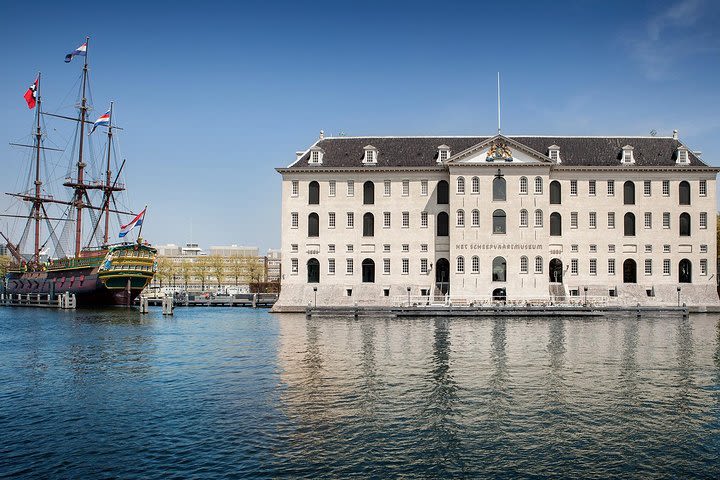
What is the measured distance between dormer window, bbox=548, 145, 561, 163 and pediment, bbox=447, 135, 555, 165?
2.57 meters

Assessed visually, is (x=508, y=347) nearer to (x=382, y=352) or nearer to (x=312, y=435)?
(x=382, y=352)

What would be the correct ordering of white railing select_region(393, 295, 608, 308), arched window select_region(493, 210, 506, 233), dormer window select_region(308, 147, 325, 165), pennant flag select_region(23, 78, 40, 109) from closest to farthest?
white railing select_region(393, 295, 608, 308), arched window select_region(493, 210, 506, 233), dormer window select_region(308, 147, 325, 165), pennant flag select_region(23, 78, 40, 109)

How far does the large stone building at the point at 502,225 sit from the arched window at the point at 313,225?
0.37 ft

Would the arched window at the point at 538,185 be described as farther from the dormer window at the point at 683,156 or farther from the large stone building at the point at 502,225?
the dormer window at the point at 683,156

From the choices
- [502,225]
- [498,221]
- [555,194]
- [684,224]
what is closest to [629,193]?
[684,224]

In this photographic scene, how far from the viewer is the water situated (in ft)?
54.1

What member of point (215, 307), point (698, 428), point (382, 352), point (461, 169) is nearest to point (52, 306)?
point (215, 307)

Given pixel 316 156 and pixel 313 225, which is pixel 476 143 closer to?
pixel 316 156

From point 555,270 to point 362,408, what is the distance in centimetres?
5350

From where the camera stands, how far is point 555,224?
70.6 meters

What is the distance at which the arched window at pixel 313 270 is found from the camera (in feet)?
234

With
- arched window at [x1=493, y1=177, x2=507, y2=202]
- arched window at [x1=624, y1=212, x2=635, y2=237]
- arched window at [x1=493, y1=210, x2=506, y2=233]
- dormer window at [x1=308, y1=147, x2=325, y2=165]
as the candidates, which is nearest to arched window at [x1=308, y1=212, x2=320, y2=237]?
dormer window at [x1=308, y1=147, x2=325, y2=165]

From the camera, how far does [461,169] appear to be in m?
68.8

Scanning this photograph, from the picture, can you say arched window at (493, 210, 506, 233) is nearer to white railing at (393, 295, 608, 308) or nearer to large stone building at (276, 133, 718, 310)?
large stone building at (276, 133, 718, 310)
